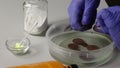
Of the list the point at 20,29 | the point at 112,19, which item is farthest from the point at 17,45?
the point at 112,19

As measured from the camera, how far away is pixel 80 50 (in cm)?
77

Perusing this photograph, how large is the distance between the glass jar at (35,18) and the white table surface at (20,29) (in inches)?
0.9

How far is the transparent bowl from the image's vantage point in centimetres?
75

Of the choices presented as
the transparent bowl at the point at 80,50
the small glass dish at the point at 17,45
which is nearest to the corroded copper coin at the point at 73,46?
the transparent bowl at the point at 80,50

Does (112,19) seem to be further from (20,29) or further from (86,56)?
(20,29)

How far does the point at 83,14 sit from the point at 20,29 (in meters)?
0.23

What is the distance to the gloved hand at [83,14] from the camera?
Result: 809 mm

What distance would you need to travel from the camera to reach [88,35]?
0.86 m

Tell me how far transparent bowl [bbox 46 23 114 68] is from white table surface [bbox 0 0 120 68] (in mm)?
27


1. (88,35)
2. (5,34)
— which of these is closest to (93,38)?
(88,35)

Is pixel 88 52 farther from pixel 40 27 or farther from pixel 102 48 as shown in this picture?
pixel 40 27

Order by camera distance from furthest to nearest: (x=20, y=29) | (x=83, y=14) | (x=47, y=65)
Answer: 1. (x=20, y=29)
2. (x=83, y=14)
3. (x=47, y=65)

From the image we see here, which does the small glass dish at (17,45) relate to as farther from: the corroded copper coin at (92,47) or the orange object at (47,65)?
the corroded copper coin at (92,47)

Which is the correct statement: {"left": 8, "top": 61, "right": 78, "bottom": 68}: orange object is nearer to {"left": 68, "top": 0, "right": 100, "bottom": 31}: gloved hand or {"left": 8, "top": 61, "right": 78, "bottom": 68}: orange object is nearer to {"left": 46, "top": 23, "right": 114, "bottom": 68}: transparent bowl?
{"left": 46, "top": 23, "right": 114, "bottom": 68}: transparent bowl
